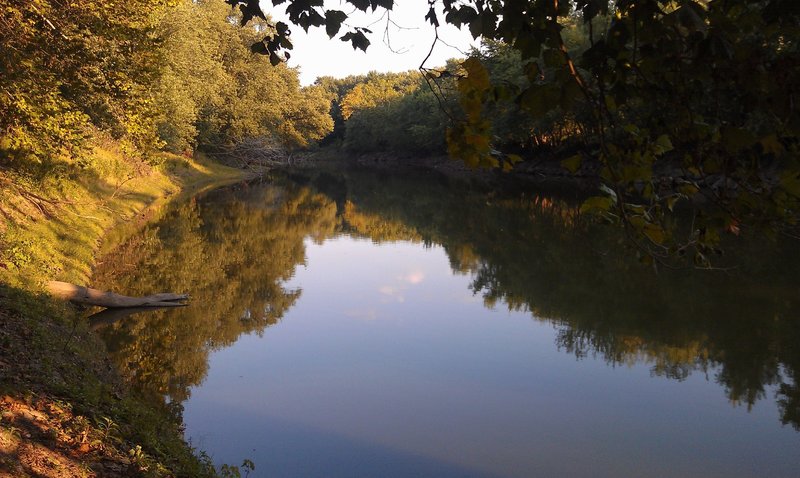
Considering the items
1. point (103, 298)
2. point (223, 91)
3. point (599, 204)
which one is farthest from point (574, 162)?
point (223, 91)

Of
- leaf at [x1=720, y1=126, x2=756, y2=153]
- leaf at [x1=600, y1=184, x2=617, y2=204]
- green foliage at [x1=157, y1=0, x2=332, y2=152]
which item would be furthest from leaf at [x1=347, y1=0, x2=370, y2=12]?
green foliage at [x1=157, y1=0, x2=332, y2=152]

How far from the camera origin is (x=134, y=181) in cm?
3194

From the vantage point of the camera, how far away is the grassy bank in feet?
18.1

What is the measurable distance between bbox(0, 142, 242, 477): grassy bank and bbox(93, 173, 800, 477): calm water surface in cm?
105

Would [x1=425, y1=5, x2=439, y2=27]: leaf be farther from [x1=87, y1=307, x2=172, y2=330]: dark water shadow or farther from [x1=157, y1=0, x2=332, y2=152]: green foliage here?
[x1=157, y1=0, x2=332, y2=152]: green foliage

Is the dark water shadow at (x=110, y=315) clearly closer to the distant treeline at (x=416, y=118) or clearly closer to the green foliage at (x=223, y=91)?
the green foliage at (x=223, y=91)

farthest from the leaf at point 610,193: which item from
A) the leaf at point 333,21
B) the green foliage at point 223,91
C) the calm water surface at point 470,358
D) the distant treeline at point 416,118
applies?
the distant treeline at point 416,118

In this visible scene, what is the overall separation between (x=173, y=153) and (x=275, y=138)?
1652 centimetres

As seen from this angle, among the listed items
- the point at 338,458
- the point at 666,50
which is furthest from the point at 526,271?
the point at 666,50

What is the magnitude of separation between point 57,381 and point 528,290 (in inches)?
468

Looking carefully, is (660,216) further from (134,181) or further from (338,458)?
(134,181)

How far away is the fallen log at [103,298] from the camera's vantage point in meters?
11.9

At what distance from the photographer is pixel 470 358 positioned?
11.9 metres

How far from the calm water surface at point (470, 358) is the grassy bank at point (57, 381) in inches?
41.3
